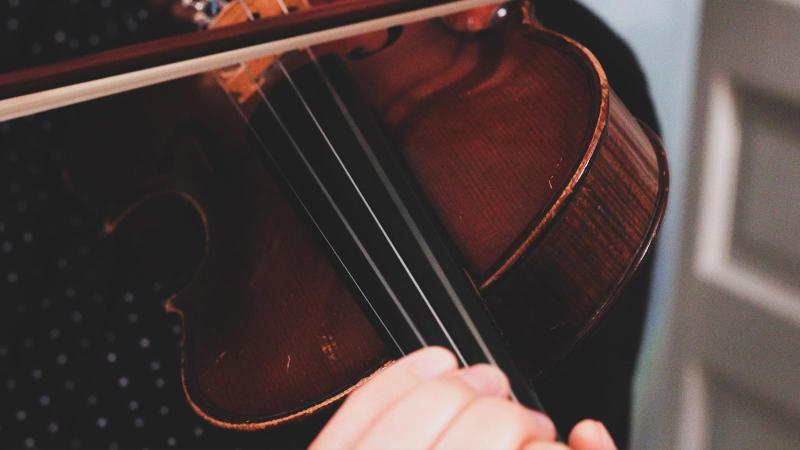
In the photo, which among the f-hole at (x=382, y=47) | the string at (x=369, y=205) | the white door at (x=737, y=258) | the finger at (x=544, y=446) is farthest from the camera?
the white door at (x=737, y=258)

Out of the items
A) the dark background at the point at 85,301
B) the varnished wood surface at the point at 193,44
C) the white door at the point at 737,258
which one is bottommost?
the white door at the point at 737,258

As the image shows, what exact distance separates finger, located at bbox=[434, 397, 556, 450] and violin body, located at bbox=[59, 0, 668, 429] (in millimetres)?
150

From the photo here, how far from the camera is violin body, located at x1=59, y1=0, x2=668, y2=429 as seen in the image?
0.44 metres

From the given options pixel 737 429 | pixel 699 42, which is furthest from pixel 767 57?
pixel 737 429

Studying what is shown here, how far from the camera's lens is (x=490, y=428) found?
280 millimetres

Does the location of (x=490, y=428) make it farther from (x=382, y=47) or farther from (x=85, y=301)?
(x=85, y=301)

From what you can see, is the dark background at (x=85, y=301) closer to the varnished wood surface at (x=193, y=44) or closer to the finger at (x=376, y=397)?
the varnished wood surface at (x=193, y=44)

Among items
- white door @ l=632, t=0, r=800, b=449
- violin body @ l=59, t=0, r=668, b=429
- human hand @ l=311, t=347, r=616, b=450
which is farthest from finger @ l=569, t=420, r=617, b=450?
white door @ l=632, t=0, r=800, b=449

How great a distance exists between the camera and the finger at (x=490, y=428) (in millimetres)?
277

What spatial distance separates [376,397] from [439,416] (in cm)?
4

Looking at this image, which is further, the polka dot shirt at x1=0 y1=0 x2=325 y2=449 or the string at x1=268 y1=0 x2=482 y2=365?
the polka dot shirt at x1=0 y1=0 x2=325 y2=449

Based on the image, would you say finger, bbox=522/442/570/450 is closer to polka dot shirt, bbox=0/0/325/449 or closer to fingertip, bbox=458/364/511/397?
fingertip, bbox=458/364/511/397

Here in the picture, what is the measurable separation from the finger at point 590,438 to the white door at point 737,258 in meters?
0.56

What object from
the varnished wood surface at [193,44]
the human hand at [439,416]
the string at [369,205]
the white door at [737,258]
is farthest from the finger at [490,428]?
the white door at [737,258]
